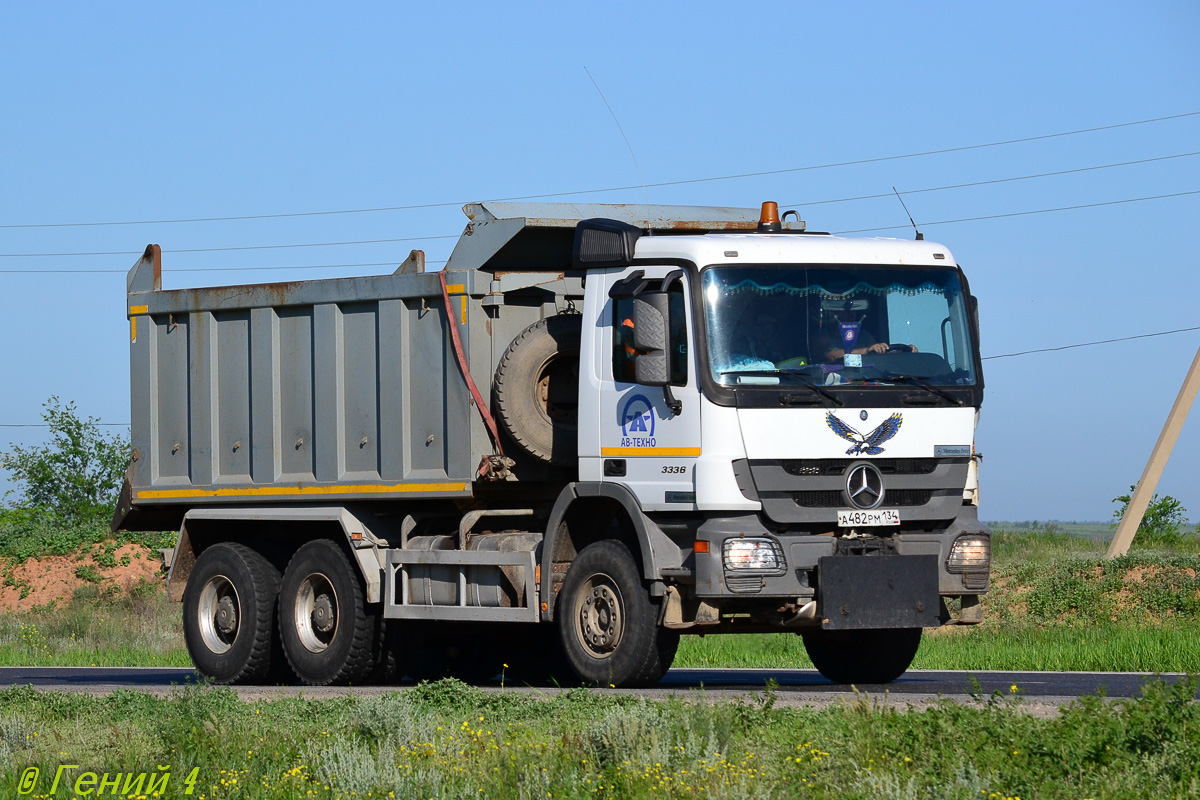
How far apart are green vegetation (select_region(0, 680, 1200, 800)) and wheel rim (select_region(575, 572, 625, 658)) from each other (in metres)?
1.99

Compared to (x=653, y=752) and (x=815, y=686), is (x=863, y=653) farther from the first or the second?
(x=653, y=752)

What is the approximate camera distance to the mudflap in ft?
33.4

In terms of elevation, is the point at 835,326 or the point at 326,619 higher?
the point at 835,326

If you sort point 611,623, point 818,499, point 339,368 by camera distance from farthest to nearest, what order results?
point 339,368 < point 611,623 < point 818,499

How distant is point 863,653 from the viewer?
12.1 metres

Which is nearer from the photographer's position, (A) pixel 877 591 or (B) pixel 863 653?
(A) pixel 877 591

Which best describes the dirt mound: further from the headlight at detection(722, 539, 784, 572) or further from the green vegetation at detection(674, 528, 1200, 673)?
the headlight at detection(722, 539, 784, 572)

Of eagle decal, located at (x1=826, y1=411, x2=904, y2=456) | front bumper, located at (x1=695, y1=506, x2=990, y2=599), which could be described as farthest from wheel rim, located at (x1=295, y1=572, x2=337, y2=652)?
eagle decal, located at (x1=826, y1=411, x2=904, y2=456)

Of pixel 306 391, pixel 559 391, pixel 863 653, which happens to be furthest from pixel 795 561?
pixel 306 391

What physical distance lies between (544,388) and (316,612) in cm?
311

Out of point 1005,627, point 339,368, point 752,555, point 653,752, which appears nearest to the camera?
point 653,752

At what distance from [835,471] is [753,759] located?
395cm

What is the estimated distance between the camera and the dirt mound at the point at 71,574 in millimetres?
30547

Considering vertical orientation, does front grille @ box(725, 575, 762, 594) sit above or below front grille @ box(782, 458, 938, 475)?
below
